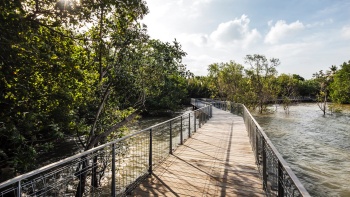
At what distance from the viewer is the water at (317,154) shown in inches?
428

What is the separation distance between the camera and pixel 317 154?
15.7m

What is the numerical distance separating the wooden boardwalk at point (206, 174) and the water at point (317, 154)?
4.88 m

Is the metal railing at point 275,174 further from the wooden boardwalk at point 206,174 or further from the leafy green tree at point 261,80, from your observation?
the leafy green tree at point 261,80

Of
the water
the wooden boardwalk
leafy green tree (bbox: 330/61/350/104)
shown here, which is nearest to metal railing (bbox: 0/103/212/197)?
the wooden boardwalk

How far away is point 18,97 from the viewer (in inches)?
248

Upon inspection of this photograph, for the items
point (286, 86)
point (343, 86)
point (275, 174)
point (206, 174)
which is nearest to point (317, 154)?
point (206, 174)

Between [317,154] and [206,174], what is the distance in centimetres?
1314

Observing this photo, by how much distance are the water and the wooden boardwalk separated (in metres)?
4.88

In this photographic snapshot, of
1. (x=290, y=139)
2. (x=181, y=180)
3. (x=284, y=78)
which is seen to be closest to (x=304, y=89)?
(x=284, y=78)

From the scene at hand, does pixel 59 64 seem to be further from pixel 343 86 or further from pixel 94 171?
pixel 343 86

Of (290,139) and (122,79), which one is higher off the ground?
(122,79)

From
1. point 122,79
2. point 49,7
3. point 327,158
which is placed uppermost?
point 49,7

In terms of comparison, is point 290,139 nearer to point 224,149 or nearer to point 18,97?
point 224,149

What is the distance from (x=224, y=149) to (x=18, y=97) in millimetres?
6690
